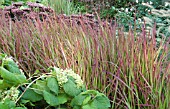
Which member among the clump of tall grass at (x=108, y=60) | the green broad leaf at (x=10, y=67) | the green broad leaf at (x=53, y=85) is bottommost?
the clump of tall grass at (x=108, y=60)

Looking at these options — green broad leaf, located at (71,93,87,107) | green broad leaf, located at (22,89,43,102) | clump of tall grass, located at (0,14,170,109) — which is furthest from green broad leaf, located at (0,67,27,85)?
clump of tall grass, located at (0,14,170,109)

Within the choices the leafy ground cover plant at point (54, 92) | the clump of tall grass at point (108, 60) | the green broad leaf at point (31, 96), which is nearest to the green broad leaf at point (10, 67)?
the leafy ground cover plant at point (54, 92)

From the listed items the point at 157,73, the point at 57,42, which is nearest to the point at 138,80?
the point at 157,73

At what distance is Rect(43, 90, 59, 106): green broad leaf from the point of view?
4.88 ft

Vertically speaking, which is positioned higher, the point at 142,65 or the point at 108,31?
the point at 108,31

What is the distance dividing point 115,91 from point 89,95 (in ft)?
1.53

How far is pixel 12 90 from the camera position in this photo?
4.78 feet

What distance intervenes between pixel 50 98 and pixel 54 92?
47 millimetres

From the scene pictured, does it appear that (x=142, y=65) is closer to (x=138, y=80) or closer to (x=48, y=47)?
(x=138, y=80)

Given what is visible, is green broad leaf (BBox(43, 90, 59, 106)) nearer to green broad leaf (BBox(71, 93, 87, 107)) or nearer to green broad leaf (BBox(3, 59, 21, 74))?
green broad leaf (BBox(71, 93, 87, 107))

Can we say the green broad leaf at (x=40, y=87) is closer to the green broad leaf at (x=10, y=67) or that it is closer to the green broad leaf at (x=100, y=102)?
the green broad leaf at (x=10, y=67)

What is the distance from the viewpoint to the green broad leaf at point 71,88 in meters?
1.52

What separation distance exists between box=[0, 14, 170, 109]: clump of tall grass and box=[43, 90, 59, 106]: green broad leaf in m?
0.50

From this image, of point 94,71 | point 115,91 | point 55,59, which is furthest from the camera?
point 55,59
